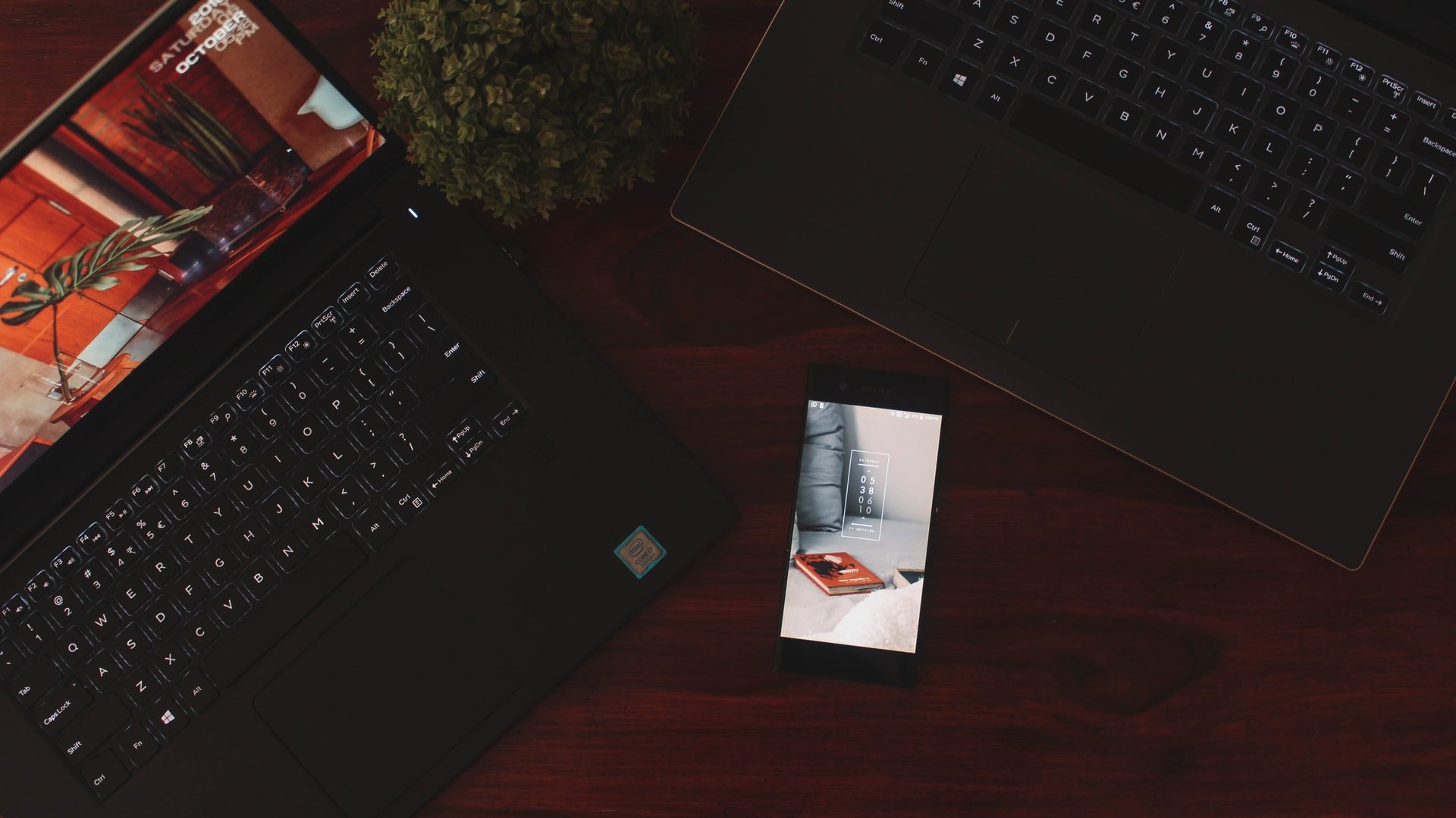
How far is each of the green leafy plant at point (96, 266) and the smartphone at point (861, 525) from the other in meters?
0.57

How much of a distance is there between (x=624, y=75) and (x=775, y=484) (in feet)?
1.28

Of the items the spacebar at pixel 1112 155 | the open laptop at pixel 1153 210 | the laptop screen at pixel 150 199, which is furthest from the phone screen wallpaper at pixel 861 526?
the laptop screen at pixel 150 199

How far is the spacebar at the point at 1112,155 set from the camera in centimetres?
81

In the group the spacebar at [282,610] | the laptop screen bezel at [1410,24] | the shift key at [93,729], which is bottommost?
the shift key at [93,729]

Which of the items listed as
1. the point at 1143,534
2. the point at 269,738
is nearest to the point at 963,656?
the point at 1143,534

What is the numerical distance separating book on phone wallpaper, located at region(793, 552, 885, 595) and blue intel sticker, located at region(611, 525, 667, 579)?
14 cm

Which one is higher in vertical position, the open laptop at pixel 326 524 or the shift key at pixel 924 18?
the shift key at pixel 924 18

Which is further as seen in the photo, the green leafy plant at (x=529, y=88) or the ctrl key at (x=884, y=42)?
the ctrl key at (x=884, y=42)

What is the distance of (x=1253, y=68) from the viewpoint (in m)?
0.81

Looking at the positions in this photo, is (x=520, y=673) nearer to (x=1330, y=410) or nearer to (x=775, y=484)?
(x=775, y=484)

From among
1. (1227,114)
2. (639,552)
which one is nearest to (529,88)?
(639,552)

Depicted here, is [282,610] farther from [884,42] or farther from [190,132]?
[884,42]

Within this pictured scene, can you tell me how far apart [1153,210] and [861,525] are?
393 millimetres

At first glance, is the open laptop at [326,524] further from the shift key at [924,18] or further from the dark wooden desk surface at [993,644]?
the shift key at [924,18]
